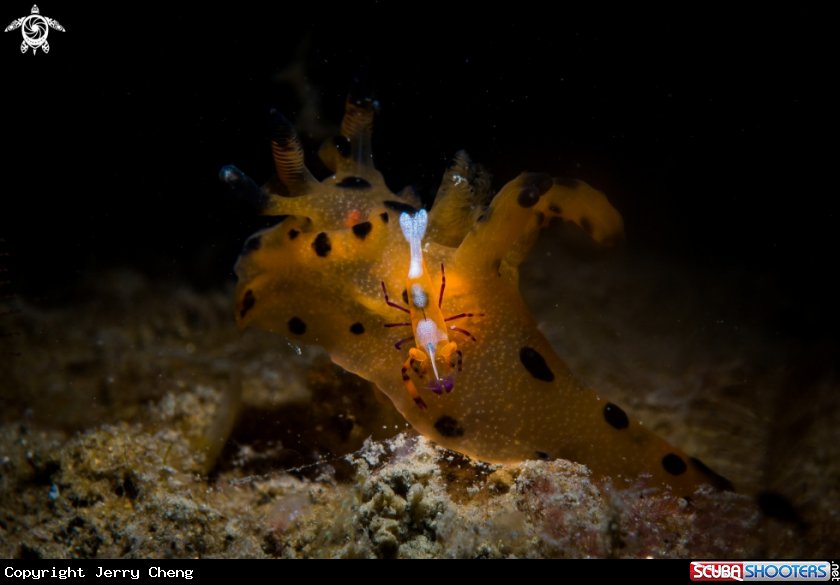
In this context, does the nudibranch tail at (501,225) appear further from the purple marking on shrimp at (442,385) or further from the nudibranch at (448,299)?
the purple marking on shrimp at (442,385)

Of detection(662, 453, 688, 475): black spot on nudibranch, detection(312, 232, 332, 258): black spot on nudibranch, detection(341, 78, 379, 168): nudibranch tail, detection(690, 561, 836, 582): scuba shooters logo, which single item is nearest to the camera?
detection(690, 561, 836, 582): scuba shooters logo

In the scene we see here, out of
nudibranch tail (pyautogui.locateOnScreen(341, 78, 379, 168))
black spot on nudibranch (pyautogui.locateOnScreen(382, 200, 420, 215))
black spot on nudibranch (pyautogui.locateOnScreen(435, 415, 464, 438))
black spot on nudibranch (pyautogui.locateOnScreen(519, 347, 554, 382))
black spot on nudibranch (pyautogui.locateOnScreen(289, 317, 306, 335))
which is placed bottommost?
black spot on nudibranch (pyautogui.locateOnScreen(435, 415, 464, 438))

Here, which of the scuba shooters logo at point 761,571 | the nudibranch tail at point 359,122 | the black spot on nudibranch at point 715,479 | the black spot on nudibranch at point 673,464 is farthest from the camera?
the nudibranch tail at point 359,122

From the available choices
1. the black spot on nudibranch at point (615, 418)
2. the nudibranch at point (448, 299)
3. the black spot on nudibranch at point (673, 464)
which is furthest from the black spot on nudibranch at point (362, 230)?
the black spot on nudibranch at point (673, 464)

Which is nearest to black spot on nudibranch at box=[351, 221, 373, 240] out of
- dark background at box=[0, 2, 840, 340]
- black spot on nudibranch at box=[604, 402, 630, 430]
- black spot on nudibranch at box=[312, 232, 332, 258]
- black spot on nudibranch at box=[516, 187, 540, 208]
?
black spot on nudibranch at box=[312, 232, 332, 258]

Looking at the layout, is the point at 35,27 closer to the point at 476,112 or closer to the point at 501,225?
the point at 476,112

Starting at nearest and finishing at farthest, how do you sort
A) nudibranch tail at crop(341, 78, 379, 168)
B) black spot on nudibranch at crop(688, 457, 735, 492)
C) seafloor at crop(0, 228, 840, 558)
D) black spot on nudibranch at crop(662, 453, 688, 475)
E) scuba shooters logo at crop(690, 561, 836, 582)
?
scuba shooters logo at crop(690, 561, 836, 582)
seafloor at crop(0, 228, 840, 558)
black spot on nudibranch at crop(688, 457, 735, 492)
black spot on nudibranch at crop(662, 453, 688, 475)
nudibranch tail at crop(341, 78, 379, 168)

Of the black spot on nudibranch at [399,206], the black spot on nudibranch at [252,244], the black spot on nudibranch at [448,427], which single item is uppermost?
the black spot on nudibranch at [399,206]

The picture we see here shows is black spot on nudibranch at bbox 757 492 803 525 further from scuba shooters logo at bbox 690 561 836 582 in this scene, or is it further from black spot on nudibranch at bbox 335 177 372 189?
black spot on nudibranch at bbox 335 177 372 189
